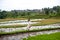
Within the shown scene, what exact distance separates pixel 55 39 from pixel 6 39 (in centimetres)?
739

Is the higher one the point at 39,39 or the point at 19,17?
the point at 39,39

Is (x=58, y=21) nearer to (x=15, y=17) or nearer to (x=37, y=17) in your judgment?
(x=37, y=17)

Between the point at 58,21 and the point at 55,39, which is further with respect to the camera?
the point at 58,21

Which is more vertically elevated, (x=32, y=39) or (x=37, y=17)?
(x=32, y=39)

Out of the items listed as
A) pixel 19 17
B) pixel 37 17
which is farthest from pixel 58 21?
pixel 19 17

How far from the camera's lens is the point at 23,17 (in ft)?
220

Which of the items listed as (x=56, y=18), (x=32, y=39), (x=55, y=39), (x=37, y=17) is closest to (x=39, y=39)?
(x=32, y=39)

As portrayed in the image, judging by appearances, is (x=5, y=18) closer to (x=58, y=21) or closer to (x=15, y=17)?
(x=15, y=17)

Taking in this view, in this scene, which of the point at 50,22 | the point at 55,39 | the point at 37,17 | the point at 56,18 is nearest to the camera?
the point at 55,39

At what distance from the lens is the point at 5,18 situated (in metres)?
62.3

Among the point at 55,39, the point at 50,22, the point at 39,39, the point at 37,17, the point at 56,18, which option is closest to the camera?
the point at 55,39

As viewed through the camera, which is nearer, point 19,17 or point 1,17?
point 1,17

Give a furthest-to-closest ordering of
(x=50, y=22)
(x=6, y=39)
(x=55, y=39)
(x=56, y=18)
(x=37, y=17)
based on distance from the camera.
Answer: (x=37, y=17) → (x=56, y=18) → (x=50, y=22) → (x=6, y=39) → (x=55, y=39)

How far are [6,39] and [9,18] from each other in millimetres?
39240
